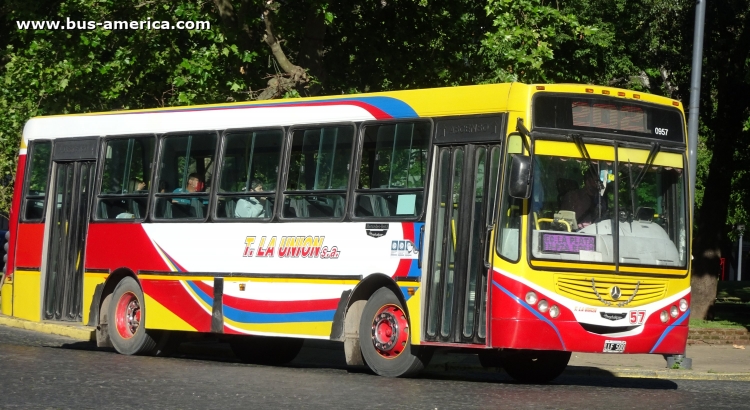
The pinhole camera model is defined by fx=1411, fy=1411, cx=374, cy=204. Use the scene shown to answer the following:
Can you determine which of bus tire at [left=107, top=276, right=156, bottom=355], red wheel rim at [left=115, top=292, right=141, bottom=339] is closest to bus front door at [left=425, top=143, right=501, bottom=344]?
bus tire at [left=107, top=276, right=156, bottom=355]

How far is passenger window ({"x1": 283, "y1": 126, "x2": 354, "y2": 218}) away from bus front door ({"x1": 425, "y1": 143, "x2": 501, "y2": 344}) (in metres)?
1.42

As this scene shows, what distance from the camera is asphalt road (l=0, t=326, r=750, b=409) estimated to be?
11.3 m

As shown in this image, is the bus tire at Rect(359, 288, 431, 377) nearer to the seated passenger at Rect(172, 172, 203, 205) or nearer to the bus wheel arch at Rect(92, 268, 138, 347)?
the seated passenger at Rect(172, 172, 203, 205)

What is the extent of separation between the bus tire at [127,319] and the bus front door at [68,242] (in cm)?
72

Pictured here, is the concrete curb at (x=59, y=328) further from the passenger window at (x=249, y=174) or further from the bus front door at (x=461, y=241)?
the bus front door at (x=461, y=241)

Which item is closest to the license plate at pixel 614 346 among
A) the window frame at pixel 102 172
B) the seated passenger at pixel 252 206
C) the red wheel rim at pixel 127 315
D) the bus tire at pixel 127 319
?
the seated passenger at pixel 252 206

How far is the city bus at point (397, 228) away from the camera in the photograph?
44.3 ft

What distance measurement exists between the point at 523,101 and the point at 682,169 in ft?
6.61

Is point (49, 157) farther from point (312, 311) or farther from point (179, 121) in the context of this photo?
point (312, 311)

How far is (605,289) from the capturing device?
13.5m

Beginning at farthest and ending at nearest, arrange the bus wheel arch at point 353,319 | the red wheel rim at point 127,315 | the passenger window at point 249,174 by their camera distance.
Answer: the red wheel rim at point 127,315
the passenger window at point 249,174
the bus wheel arch at point 353,319

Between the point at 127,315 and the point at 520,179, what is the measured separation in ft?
22.0

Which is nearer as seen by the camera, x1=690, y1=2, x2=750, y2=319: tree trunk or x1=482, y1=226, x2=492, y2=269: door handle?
x1=482, y1=226, x2=492, y2=269: door handle

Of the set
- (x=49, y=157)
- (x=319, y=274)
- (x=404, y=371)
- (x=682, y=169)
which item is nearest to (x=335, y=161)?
(x=319, y=274)
